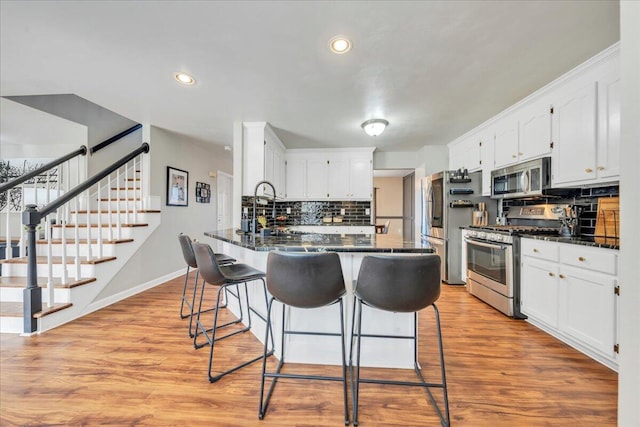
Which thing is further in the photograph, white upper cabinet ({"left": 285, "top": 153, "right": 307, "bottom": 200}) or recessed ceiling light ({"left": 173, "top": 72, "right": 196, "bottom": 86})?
white upper cabinet ({"left": 285, "top": 153, "right": 307, "bottom": 200})

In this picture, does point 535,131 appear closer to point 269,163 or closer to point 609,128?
point 609,128

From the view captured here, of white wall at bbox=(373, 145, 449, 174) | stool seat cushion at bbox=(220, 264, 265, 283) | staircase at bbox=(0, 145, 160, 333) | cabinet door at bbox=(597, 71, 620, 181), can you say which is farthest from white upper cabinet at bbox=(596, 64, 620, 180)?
staircase at bbox=(0, 145, 160, 333)

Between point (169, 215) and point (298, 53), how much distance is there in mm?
3333

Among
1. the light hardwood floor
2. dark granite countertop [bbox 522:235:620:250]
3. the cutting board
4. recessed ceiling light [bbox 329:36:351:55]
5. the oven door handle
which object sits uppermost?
recessed ceiling light [bbox 329:36:351:55]

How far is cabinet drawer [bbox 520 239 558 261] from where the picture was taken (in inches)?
86.7

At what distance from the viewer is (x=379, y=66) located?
2137mm

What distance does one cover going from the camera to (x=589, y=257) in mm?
1900

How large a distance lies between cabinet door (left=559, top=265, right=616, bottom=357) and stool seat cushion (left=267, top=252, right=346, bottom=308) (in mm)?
1928

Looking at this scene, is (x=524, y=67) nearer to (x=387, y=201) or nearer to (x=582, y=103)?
(x=582, y=103)

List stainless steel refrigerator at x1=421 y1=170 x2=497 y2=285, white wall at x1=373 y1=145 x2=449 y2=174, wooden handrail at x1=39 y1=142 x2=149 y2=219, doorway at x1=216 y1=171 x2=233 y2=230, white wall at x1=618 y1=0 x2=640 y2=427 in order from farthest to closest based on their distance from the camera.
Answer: doorway at x1=216 y1=171 x2=233 y2=230 → white wall at x1=373 y1=145 x2=449 y2=174 → stainless steel refrigerator at x1=421 y1=170 x2=497 y2=285 → wooden handrail at x1=39 y1=142 x2=149 y2=219 → white wall at x1=618 y1=0 x2=640 y2=427

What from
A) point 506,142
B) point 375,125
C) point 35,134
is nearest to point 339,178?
point 375,125

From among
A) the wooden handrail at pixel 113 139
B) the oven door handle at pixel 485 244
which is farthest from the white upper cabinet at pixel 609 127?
the wooden handrail at pixel 113 139

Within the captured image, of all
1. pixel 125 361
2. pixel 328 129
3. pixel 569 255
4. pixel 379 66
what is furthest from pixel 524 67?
pixel 125 361

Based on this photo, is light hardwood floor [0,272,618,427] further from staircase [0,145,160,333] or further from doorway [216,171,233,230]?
doorway [216,171,233,230]
